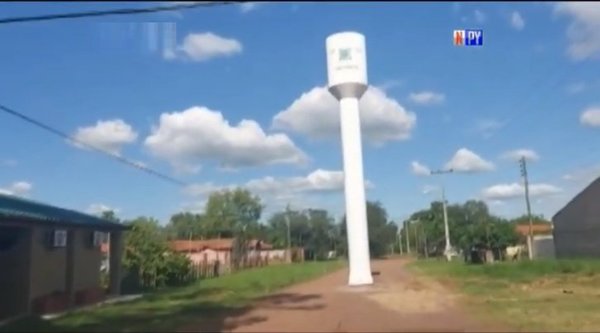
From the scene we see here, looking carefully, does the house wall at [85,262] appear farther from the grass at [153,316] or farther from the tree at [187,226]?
the tree at [187,226]

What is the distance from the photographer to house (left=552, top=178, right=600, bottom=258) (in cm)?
4653

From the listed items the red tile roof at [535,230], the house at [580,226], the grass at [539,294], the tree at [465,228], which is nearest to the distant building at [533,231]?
the red tile roof at [535,230]

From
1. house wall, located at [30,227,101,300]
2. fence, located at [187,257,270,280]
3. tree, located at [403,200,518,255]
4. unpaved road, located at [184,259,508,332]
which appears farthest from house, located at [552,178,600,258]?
house wall, located at [30,227,101,300]

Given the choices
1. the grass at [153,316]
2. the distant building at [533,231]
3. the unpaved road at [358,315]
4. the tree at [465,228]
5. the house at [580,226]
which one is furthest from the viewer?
the distant building at [533,231]

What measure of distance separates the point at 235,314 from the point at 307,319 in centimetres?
246

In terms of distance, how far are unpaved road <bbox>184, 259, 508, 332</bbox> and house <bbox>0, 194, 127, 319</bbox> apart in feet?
21.1

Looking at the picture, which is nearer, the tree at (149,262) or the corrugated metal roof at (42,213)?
the corrugated metal roof at (42,213)

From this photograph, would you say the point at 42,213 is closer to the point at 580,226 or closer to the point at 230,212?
the point at 580,226

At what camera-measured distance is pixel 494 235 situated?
2876 inches

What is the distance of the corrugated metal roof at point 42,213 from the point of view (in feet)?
65.0

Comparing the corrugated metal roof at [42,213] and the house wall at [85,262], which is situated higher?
the corrugated metal roof at [42,213]

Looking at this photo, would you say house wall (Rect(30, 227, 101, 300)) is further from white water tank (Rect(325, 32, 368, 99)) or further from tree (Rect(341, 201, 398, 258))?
tree (Rect(341, 201, 398, 258))

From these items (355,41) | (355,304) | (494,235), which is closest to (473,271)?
(355,41)

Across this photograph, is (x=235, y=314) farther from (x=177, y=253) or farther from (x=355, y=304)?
(x=177, y=253)
